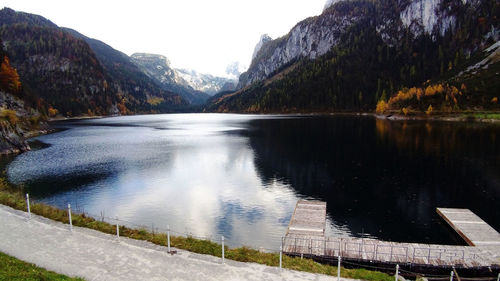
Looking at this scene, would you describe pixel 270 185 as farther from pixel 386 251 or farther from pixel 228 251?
pixel 228 251

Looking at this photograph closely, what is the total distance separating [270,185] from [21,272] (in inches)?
1638

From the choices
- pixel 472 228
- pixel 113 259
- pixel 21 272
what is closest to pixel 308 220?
pixel 472 228

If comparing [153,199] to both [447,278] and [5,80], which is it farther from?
[5,80]

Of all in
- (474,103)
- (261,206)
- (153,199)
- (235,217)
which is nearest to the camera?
(235,217)

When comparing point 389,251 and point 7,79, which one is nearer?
point 389,251

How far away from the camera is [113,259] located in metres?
19.9

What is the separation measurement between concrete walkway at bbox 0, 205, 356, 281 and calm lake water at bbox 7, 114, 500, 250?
39.0ft

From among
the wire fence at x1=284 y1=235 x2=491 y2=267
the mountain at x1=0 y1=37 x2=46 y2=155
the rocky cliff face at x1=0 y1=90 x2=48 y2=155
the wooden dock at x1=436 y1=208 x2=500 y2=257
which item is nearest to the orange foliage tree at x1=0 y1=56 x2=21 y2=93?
the mountain at x1=0 y1=37 x2=46 y2=155

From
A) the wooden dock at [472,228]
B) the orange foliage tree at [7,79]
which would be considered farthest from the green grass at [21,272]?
the orange foliage tree at [7,79]

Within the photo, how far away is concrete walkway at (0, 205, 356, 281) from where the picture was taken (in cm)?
1827

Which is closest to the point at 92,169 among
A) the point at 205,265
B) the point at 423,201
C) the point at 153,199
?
the point at 153,199

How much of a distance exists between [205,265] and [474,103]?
21443 centimetres

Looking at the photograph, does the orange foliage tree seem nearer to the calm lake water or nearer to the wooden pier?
the calm lake water

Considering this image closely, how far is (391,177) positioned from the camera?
58625mm
